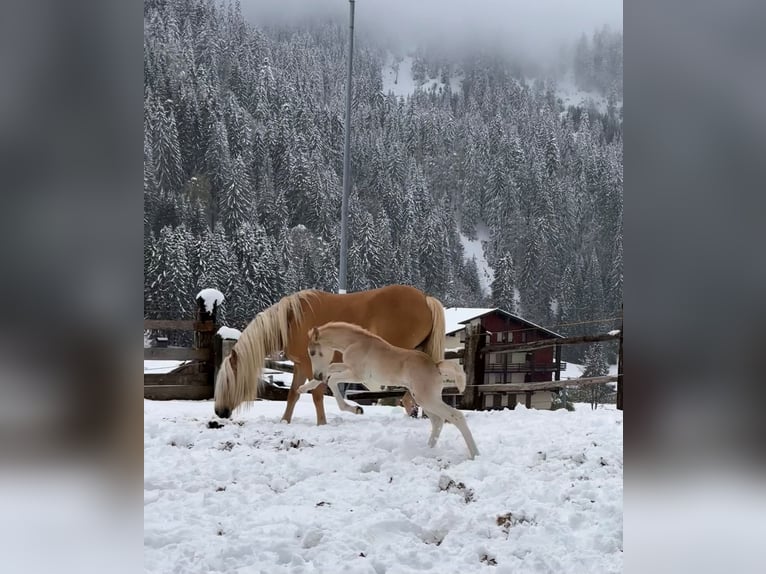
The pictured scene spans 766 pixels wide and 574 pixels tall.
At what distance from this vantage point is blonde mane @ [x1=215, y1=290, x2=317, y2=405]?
8.27ft

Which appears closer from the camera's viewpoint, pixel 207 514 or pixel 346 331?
pixel 207 514

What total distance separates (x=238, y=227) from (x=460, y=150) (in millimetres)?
3830

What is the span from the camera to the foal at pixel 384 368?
6.35ft

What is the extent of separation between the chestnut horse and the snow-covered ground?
0.17 m

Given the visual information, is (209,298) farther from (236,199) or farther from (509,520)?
(236,199)

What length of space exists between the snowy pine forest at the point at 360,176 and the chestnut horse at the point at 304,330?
5.34 m

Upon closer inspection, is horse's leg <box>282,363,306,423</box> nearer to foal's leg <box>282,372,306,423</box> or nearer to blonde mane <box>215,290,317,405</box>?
foal's leg <box>282,372,306,423</box>

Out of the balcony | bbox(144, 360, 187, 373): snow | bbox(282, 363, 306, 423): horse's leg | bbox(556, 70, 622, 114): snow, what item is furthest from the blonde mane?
bbox(556, 70, 622, 114): snow

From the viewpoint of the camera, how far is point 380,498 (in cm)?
156

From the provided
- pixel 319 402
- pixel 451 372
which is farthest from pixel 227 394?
pixel 451 372

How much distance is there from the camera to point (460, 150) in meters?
9.44

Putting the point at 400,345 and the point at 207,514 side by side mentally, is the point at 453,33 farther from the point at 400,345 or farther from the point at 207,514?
the point at 207,514
